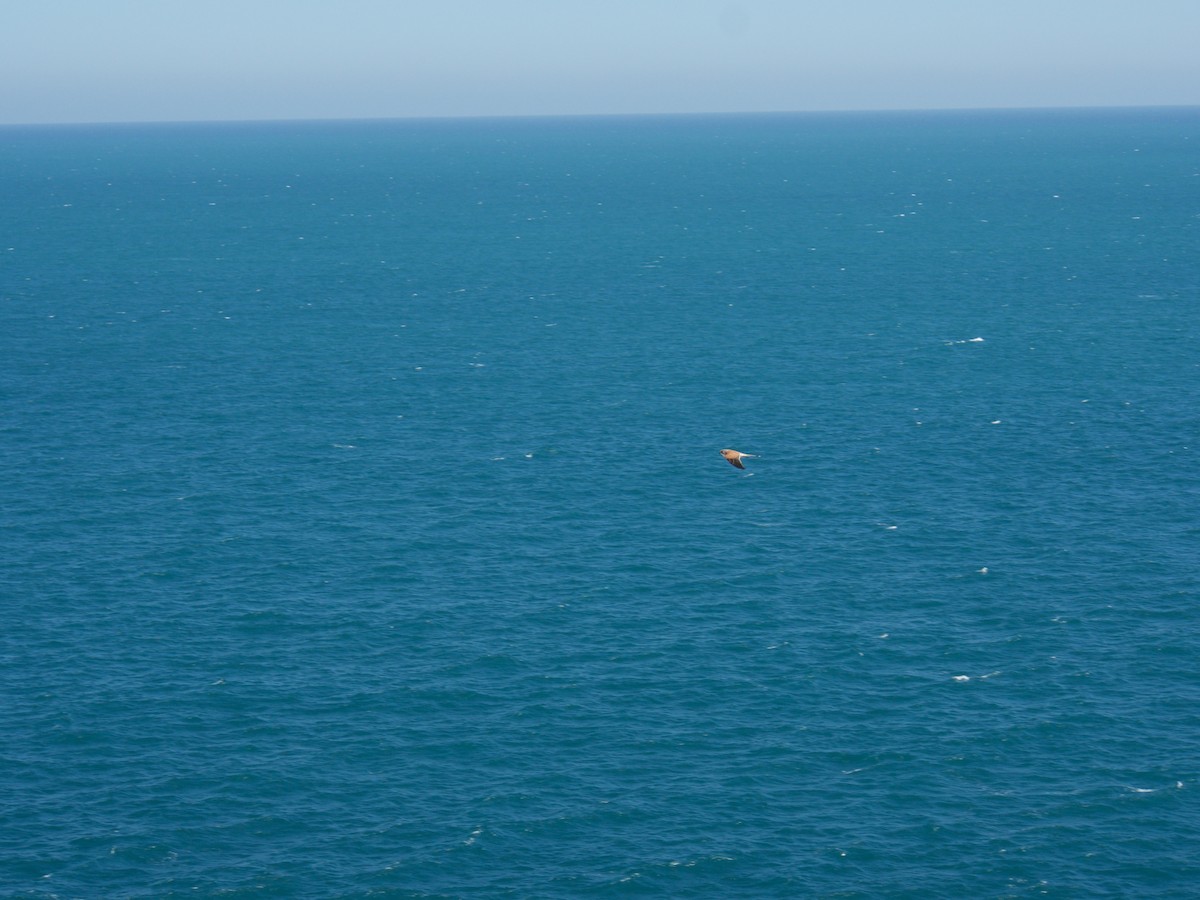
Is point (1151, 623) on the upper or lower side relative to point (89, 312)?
lower

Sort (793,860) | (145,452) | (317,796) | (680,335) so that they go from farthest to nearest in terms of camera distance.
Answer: (680,335), (145,452), (317,796), (793,860)

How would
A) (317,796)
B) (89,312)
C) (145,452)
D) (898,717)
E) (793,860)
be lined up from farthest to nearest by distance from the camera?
1. (89,312)
2. (145,452)
3. (898,717)
4. (317,796)
5. (793,860)

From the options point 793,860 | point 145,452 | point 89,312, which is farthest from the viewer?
point 89,312

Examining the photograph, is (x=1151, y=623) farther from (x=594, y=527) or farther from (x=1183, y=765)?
(x=594, y=527)

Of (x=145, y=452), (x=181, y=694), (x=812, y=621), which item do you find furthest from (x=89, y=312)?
(x=812, y=621)

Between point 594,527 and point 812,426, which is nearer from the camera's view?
point 594,527

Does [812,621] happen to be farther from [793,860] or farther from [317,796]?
[317,796]

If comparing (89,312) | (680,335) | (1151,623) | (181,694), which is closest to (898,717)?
(1151,623)

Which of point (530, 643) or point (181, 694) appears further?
point (530, 643)

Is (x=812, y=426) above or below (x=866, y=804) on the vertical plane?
above
